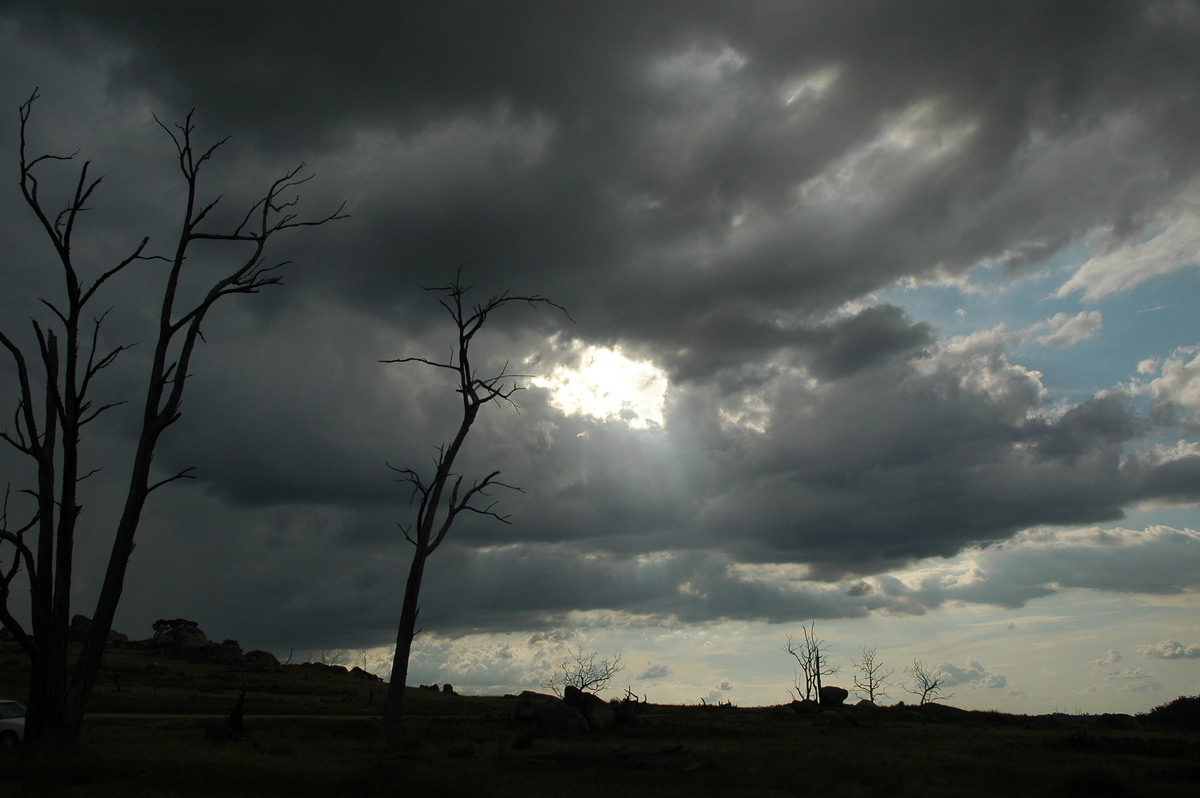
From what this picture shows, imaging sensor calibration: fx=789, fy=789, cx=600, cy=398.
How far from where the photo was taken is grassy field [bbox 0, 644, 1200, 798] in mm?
17234

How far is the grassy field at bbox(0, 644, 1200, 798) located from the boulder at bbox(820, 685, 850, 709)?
27813mm

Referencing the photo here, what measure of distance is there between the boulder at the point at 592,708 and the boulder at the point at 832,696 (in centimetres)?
3972

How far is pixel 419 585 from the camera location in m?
29.2

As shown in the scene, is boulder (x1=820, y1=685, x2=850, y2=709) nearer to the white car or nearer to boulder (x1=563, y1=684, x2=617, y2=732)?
boulder (x1=563, y1=684, x2=617, y2=732)

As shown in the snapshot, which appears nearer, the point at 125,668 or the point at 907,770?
the point at 907,770

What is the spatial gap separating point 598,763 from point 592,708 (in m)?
19.7

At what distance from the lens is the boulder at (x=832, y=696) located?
77812mm

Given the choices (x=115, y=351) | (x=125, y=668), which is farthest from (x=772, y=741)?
(x=125, y=668)

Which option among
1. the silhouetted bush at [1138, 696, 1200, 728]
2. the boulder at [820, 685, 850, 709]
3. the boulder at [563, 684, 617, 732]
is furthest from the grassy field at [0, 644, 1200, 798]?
the silhouetted bush at [1138, 696, 1200, 728]

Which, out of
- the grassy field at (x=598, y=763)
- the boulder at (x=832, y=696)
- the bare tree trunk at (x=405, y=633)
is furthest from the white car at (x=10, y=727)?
the boulder at (x=832, y=696)

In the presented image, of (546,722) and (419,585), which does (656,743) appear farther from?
(419,585)

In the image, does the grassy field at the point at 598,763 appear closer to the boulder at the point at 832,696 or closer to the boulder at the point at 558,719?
the boulder at the point at 558,719

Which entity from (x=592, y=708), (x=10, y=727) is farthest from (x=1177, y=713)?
(x=10, y=727)

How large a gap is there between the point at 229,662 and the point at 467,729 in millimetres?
85367
